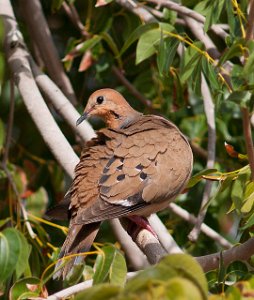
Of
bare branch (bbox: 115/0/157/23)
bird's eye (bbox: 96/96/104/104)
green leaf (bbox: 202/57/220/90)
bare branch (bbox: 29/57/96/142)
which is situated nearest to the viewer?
green leaf (bbox: 202/57/220/90)

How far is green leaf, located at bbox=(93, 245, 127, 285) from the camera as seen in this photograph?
→ 322cm

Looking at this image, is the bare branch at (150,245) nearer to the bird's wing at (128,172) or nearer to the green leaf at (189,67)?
the bird's wing at (128,172)

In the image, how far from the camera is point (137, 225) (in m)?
4.14

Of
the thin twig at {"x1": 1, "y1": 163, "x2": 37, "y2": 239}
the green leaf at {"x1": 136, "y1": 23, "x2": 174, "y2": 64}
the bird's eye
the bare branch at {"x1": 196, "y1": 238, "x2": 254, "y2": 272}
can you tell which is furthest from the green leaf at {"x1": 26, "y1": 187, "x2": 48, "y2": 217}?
the bare branch at {"x1": 196, "y1": 238, "x2": 254, "y2": 272}

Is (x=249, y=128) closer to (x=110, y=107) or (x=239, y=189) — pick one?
(x=239, y=189)

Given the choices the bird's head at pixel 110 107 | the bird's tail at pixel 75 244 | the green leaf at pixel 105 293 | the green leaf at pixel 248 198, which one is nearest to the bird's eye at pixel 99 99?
the bird's head at pixel 110 107

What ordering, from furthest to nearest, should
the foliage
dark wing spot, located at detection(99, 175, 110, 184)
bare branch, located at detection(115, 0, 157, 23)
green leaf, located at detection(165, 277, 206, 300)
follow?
bare branch, located at detection(115, 0, 157, 23) < dark wing spot, located at detection(99, 175, 110, 184) < the foliage < green leaf, located at detection(165, 277, 206, 300)

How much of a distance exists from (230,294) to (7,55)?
285 cm

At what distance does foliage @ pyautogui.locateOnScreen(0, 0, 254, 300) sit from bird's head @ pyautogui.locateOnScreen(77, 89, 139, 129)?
0.24 meters

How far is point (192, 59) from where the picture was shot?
3.95 metres

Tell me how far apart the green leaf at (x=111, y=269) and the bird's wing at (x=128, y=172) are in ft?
1.64

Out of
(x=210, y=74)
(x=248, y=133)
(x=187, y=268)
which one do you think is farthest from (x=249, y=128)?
(x=187, y=268)

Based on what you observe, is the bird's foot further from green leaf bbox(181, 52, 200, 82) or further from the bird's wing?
green leaf bbox(181, 52, 200, 82)

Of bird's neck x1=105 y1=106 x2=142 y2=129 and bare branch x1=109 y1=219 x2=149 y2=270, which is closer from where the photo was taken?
bare branch x1=109 y1=219 x2=149 y2=270
